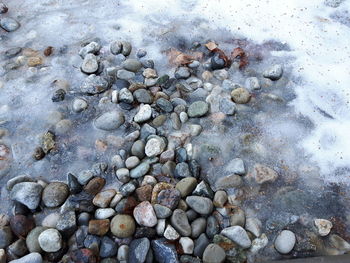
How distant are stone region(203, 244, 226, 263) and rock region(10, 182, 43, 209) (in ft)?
2.83

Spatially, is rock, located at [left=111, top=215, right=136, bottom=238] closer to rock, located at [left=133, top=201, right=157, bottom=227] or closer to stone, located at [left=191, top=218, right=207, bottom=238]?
rock, located at [left=133, top=201, right=157, bottom=227]

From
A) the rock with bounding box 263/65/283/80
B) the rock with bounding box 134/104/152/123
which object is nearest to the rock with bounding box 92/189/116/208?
the rock with bounding box 134/104/152/123

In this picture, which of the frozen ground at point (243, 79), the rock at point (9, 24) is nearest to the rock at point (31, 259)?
the frozen ground at point (243, 79)

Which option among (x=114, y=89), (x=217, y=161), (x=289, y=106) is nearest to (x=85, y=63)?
(x=114, y=89)

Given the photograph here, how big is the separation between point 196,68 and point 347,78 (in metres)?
0.93

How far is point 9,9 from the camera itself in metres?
2.96

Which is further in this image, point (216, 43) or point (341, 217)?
point (216, 43)

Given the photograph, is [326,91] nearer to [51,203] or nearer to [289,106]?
[289,106]

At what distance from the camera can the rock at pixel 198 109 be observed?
219 cm

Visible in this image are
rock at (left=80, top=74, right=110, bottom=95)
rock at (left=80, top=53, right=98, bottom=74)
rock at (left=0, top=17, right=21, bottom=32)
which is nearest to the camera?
rock at (left=80, top=74, right=110, bottom=95)

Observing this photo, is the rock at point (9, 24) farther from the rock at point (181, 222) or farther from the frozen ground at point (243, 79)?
the rock at point (181, 222)

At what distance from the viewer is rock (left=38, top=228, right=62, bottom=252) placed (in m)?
1.71

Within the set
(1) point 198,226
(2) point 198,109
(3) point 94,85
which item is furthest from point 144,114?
(1) point 198,226

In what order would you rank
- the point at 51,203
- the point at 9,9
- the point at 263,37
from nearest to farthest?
the point at 51,203 < the point at 263,37 < the point at 9,9
